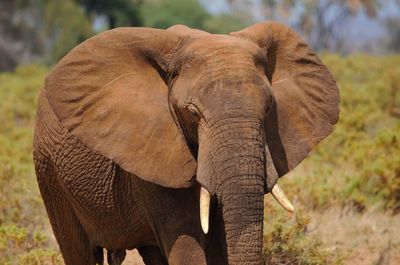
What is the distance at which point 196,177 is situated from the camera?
3.97 m

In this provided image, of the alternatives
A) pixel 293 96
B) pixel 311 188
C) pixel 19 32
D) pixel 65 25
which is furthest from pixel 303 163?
pixel 19 32

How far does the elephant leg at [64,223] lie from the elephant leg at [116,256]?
0.12m

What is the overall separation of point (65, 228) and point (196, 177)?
1.69 m

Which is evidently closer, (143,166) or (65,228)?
(143,166)

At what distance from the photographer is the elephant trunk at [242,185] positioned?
3.63 metres

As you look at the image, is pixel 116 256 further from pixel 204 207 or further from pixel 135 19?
pixel 135 19

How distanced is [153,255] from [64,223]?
608 mm

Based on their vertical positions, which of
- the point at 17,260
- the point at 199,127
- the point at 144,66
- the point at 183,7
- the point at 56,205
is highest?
the point at 183,7

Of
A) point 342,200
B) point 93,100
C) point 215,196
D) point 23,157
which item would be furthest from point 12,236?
point 23,157

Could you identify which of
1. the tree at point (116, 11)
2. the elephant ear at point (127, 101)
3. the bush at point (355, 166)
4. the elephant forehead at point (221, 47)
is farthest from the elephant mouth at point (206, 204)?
the tree at point (116, 11)

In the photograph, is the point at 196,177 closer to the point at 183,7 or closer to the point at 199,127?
the point at 199,127

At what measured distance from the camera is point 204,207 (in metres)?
3.75

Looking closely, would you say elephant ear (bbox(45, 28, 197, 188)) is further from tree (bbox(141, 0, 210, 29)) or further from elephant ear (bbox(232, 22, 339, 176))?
tree (bbox(141, 0, 210, 29))

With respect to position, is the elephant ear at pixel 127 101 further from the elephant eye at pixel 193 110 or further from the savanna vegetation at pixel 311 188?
the savanna vegetation at pixel 311 188
